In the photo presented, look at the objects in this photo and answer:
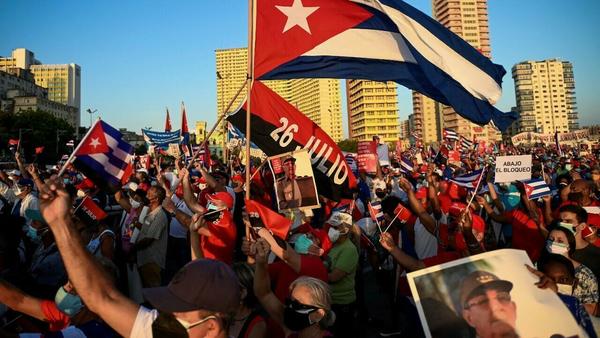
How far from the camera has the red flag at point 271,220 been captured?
3506mm

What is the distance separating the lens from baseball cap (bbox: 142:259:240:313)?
1.92 metres

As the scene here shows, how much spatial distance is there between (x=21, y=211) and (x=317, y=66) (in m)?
5.77

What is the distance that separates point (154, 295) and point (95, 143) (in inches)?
134

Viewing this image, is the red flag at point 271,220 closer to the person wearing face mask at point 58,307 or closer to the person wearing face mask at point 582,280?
the person wearing face mask at point 58,307

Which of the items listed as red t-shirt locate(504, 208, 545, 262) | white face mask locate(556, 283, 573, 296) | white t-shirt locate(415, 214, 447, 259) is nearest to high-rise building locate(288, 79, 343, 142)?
red t-shirt locate(504, 208, 545, 262)

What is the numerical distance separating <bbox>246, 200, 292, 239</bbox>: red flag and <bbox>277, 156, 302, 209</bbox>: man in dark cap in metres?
0.80

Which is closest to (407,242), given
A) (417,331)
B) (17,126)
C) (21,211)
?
(417,331)

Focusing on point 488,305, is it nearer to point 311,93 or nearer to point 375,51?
point 375,51

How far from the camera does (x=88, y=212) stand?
5.16m

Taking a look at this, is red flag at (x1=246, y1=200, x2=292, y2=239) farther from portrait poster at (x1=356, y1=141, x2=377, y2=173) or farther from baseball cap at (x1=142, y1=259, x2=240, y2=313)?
portrait poster at (x1=356, y1=141, x2=377, y2=173)

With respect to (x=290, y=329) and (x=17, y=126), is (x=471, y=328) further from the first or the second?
(x=17, y=126)

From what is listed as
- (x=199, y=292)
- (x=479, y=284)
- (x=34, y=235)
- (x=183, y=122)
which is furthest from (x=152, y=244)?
(x=183, y=122)

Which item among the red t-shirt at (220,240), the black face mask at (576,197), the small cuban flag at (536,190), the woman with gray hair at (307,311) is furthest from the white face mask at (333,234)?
the black face mask at (576,197)

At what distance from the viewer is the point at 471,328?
2.16 meters
